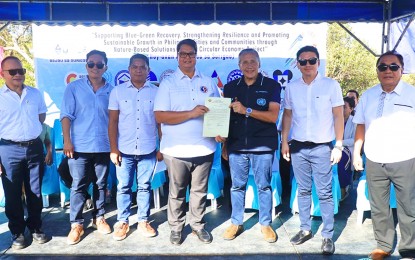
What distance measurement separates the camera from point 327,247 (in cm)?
333

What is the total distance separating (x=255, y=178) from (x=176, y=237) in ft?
3.09

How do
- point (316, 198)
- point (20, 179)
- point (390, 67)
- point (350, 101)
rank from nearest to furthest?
point (390, 67) < point (20, 179) < point (316, 198) < point (350, 101)

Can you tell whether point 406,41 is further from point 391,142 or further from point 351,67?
point 351,67

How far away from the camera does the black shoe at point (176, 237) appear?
11.6 feet

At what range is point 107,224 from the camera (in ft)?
12.7

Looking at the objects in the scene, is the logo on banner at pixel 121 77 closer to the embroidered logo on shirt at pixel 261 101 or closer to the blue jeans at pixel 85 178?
the blue jeans at pixel 85 178

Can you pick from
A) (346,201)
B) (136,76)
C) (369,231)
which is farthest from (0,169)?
(346,201)

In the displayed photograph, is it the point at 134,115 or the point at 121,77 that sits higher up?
the point at 121,77

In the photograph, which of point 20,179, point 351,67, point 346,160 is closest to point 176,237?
point 20,179

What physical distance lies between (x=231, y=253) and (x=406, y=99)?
197cm

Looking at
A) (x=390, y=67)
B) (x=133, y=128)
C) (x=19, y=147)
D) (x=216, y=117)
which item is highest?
(x=390, y=67)

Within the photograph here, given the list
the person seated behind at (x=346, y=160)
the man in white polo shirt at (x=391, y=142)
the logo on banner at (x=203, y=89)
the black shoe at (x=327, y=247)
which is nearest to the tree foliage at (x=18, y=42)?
the person seated behind at (x=346, y=160)

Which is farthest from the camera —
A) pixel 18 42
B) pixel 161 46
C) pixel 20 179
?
pixel 18 42

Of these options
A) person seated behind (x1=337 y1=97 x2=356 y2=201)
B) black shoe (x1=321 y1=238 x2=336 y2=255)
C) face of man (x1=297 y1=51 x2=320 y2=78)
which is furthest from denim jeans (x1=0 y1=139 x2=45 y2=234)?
person seated behind (x1=337 y1=97 x2=356 y2=201)
